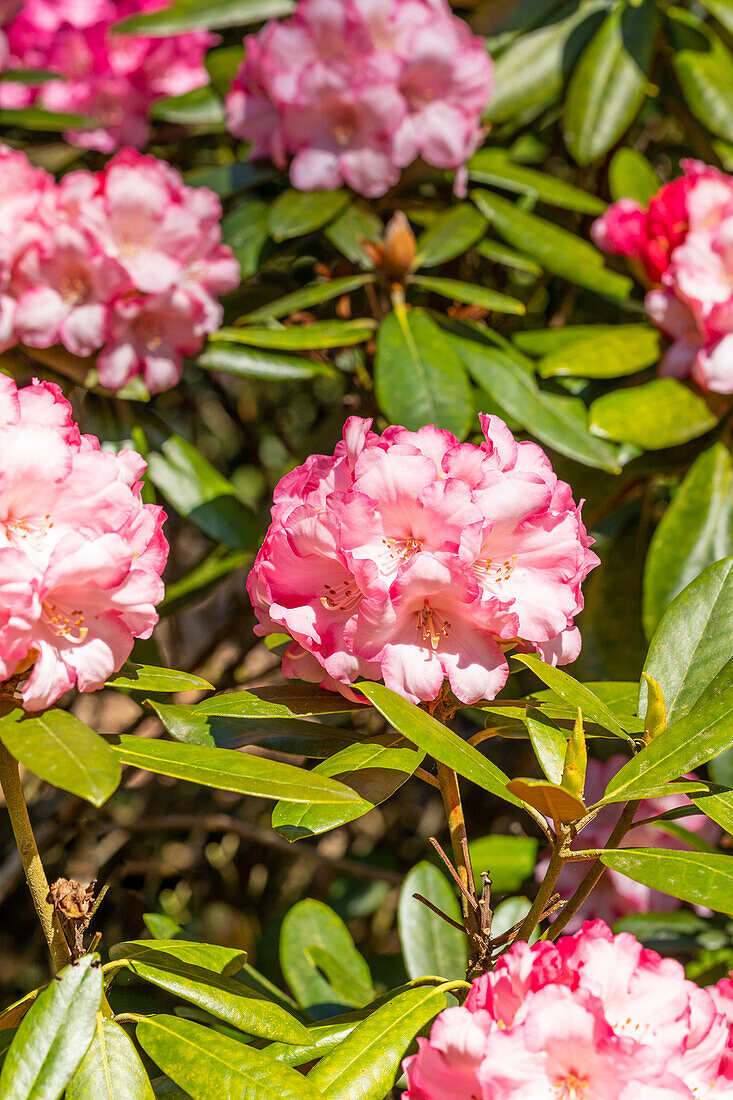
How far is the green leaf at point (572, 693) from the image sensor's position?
707mm

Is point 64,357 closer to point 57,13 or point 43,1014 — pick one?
point 57,13

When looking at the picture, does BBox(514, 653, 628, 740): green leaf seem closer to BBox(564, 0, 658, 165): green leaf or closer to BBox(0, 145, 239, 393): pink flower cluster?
BBox(0, 145, 239, 393): pink flower cluster

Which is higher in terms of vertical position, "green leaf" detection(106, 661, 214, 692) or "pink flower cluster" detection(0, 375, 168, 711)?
"pink flower cluster" detection(0, 375, 168, 711)

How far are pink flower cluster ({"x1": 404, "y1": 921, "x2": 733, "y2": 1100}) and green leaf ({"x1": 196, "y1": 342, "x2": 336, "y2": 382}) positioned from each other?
0.85m

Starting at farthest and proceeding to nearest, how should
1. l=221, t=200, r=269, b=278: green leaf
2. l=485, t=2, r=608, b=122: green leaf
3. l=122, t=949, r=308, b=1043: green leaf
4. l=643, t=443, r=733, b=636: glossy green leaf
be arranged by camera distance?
l=485, t=2, r=608, b=122: green leaf
l=221, t=200, r=269, b=278: green leaf
l=643, t=443, r=733, b=636: glossy green leaf
l=122, t=949, r=308, b=1043: green leaf

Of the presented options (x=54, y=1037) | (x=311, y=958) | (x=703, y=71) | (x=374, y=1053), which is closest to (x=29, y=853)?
→ (x=54, y=1037)

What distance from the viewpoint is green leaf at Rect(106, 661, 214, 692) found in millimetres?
749

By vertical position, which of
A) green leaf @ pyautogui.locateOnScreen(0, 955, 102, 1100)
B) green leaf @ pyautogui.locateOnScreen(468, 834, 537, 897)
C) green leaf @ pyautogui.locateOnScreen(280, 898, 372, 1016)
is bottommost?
green leaf @ pyautogui.locateOnScreen(468, 834, 537, 897)

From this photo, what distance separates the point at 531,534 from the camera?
2.45 ft

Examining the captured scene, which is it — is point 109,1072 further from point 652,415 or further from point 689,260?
point 689,260

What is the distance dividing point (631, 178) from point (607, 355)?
37 centimetres

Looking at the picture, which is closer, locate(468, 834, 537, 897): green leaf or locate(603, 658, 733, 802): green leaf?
locate(603, 658, 733, 802): green leaf

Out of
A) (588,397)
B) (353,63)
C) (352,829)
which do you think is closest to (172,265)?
(353,63)

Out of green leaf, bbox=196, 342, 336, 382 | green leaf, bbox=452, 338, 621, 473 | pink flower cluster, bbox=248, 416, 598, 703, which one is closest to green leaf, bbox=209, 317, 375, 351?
green leaf, bbox=196, 342, 336, 382
